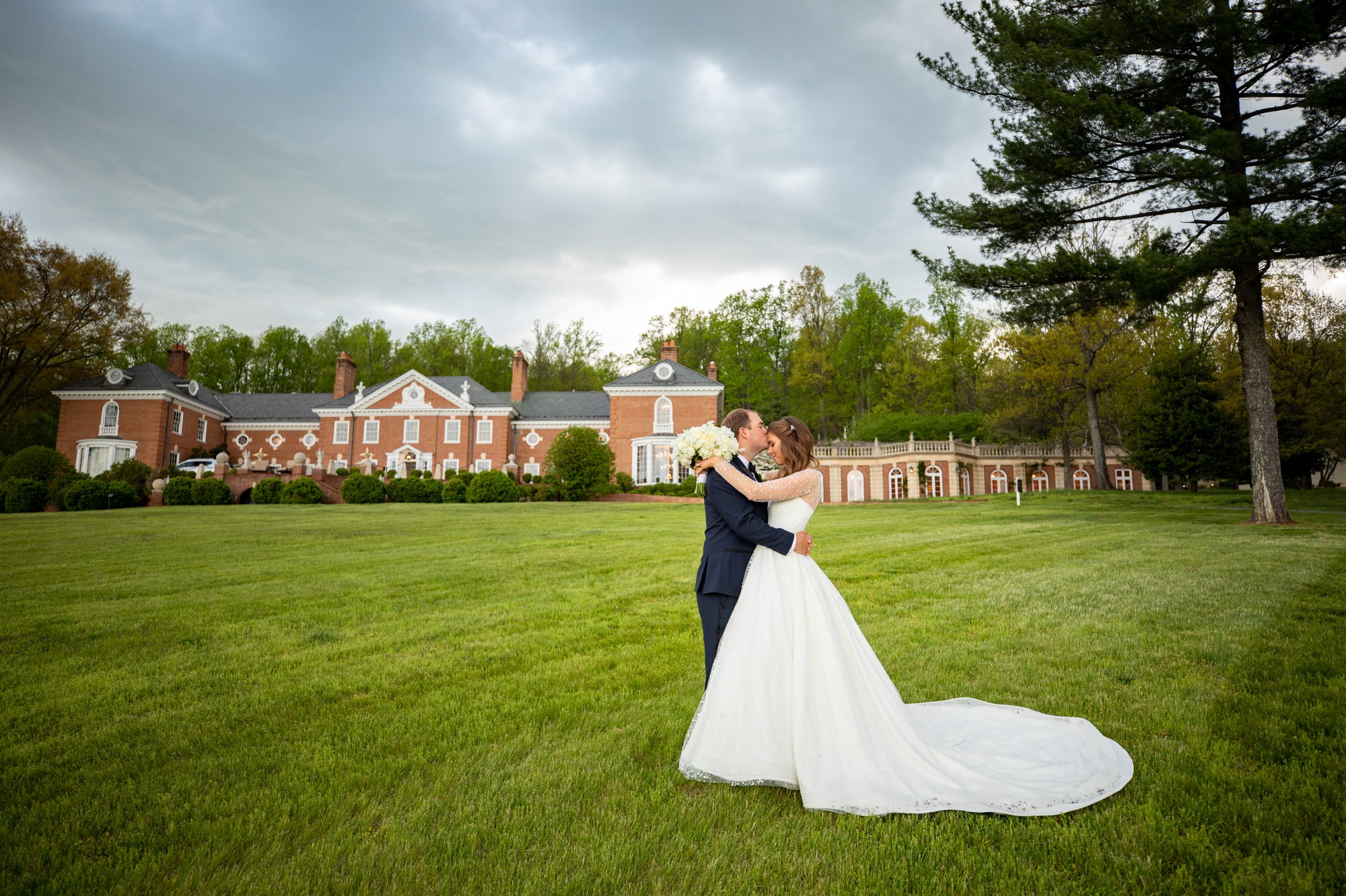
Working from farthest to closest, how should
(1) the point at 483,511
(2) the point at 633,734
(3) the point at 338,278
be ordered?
(3) the point at 338,278
(1) the point at 483,511
(2) the point at 633,734

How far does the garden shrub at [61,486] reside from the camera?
25844 millimetres

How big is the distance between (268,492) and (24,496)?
8.08 metres

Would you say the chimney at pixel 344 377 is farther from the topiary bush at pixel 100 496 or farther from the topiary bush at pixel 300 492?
the topiary bush at pixel 100 496

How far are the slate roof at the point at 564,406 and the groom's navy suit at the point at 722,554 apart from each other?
40.4m

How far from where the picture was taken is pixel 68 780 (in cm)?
353

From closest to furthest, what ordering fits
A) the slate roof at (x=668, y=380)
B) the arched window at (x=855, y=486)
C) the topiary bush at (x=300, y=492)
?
the topiary bush at (x=300, y=492), the slate roof at (x=668, y=380), the arched window at (x=855, y=486)

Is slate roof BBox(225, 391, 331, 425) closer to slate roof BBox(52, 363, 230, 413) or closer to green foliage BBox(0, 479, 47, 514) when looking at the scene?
slate roof BBox(52, 363, 230, 413)

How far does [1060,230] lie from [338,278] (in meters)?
40.1

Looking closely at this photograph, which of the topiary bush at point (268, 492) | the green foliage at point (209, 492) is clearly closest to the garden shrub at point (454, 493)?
the topiary bush at point (268, 492)

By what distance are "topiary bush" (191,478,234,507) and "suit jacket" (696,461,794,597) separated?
3110 centimetres


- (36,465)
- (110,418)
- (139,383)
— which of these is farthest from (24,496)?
(110,418)

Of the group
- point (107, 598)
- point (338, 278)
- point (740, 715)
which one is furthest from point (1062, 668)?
point (338, 278)

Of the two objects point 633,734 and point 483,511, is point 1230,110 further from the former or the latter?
point 483,511

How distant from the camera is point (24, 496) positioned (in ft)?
84.2
